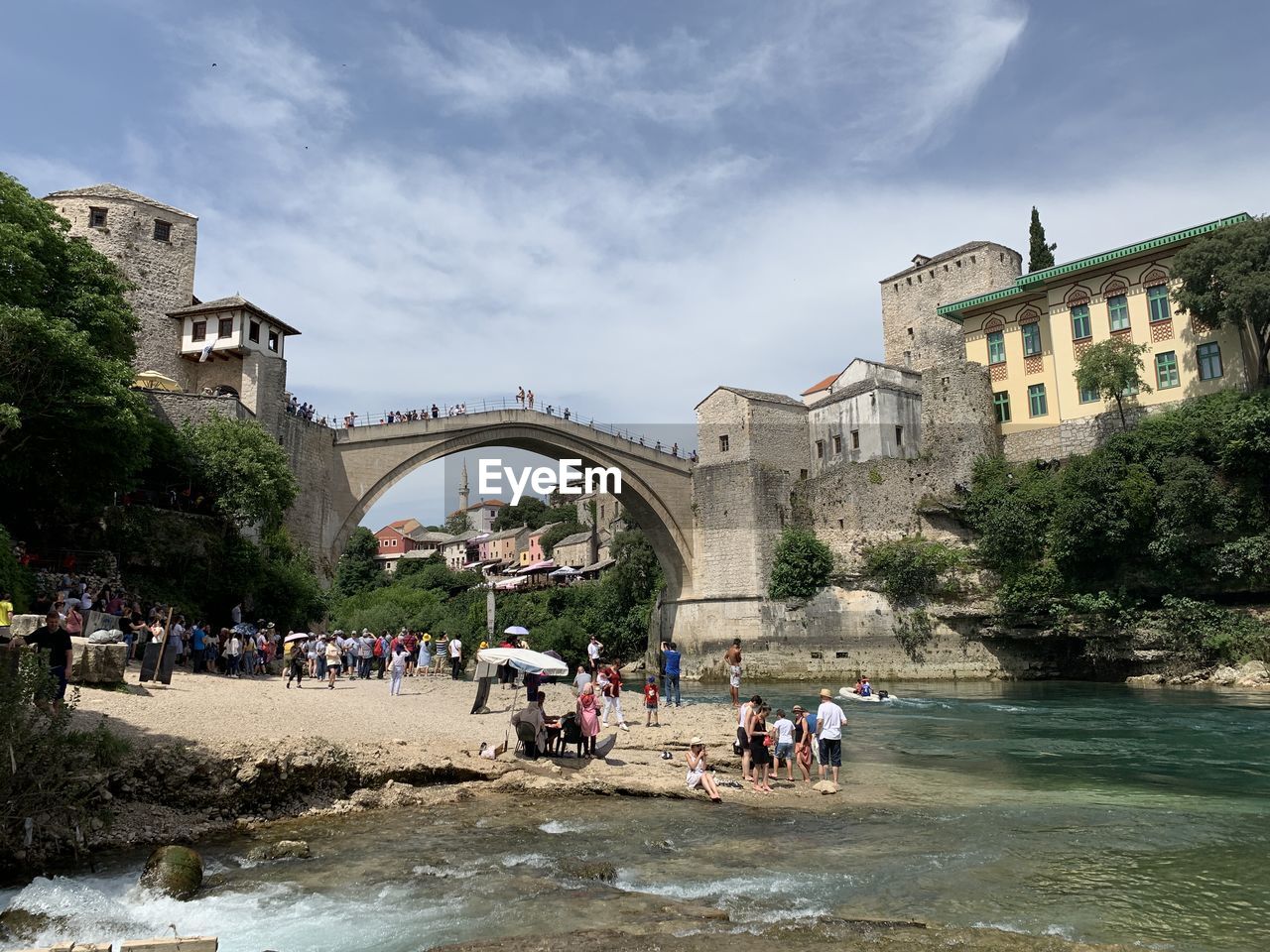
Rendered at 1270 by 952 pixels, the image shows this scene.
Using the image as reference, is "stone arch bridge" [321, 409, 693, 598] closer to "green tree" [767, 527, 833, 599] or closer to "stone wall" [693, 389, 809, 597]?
"stone wall" [693, 389, 809, 597]

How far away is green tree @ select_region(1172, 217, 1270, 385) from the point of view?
1183 inches

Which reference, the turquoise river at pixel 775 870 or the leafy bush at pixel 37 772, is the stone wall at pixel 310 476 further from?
the leafy bush at pixel 37 772

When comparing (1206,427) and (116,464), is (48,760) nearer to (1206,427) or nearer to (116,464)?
(116,464)

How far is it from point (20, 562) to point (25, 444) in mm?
3343

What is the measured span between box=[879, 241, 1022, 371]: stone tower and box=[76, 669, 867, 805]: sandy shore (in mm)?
36386

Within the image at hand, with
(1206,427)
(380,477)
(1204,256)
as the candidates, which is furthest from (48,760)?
(1204,256)

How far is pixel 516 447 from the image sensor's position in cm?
4212

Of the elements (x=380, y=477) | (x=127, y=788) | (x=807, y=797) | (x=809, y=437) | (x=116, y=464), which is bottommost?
(x=807, y=797)

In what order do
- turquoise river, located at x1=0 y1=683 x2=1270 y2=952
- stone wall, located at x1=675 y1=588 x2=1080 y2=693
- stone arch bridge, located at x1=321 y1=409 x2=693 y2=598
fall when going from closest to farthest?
turquoise river, located at x1=0 y1=683 x2=1270 y2=952
stone arch bridge, located at x1=321 y1=409 x2=693 y2=598
stone wall, located at x1=675 y1=588 x2=1080 y2=693

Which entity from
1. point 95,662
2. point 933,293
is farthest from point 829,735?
point 933,293

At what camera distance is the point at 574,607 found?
5984 cm

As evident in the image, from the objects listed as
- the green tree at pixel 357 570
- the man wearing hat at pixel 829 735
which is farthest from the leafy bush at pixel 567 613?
the man wearing hat at pixel 829 735

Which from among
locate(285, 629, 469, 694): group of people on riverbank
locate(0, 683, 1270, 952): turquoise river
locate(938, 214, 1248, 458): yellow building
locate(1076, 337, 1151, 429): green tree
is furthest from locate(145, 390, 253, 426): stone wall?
locate(938, 214, 1248, 458): yellow building

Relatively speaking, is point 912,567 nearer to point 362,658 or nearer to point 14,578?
point 362,658
